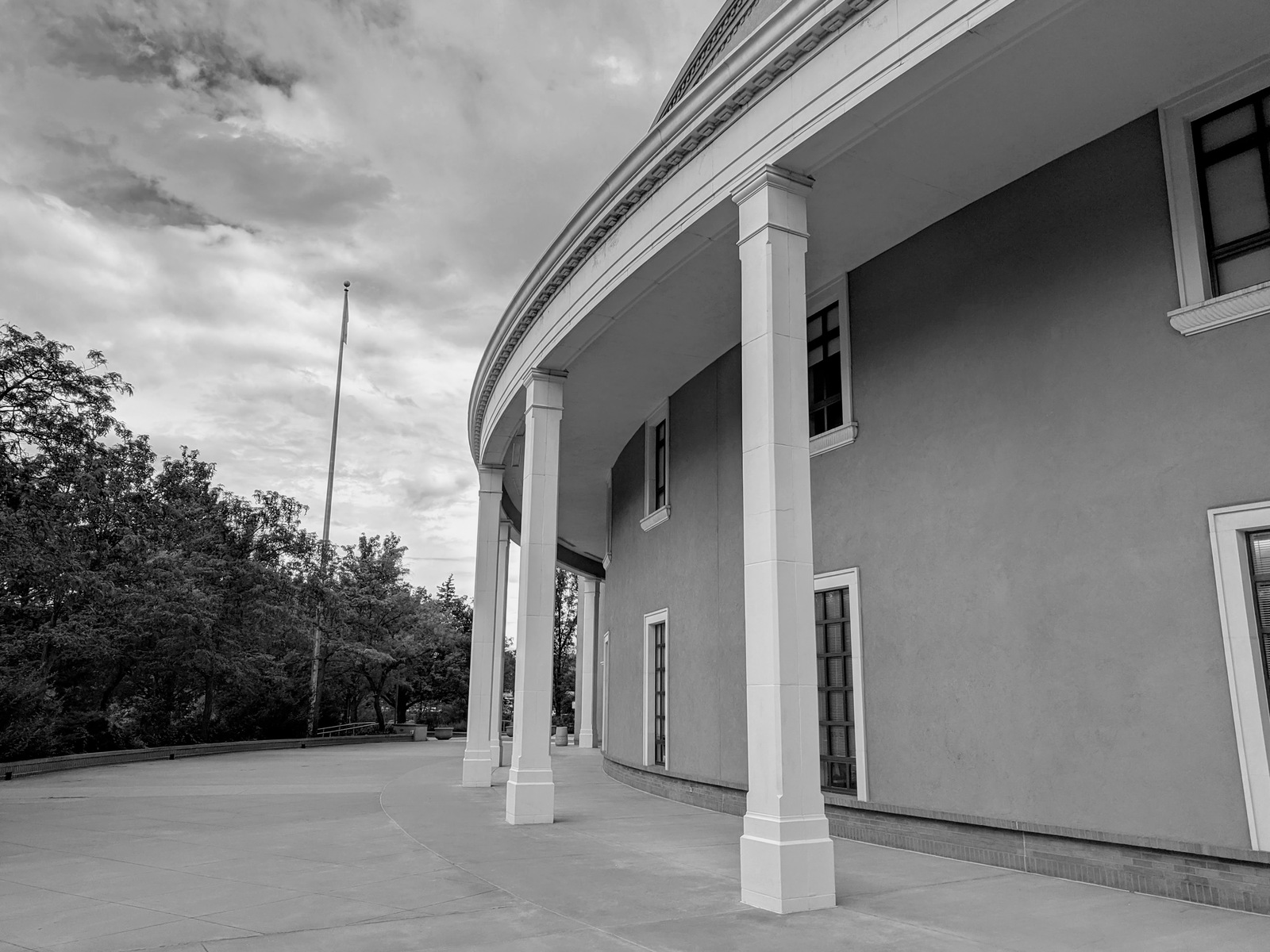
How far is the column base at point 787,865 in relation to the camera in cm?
625

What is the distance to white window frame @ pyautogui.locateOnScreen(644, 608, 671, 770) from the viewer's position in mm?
14867

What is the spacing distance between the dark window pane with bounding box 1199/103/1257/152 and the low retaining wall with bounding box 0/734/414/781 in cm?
2424

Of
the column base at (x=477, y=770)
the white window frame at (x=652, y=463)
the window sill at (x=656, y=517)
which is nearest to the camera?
the window sill at (x=656, y=517)

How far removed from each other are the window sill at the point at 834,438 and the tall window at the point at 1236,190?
4.10 metres

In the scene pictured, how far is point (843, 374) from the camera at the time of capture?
10.8 metres

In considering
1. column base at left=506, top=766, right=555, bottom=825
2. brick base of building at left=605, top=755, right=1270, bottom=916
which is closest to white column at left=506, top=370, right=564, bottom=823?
column base at left=506, top=766, right=555, bottom=825

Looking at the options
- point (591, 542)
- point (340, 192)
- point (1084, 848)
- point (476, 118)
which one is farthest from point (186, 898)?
point (591, 542)

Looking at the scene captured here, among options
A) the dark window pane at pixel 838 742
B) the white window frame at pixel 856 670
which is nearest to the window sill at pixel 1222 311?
the white window frame at pixel 856 670

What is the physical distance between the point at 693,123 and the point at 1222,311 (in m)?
5.07

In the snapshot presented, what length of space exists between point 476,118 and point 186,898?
13048 millimetres

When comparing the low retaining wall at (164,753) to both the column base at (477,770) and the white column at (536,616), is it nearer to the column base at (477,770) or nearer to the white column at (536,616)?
the column base at (477,770)

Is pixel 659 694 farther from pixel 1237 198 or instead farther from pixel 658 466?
pixel 1237 198

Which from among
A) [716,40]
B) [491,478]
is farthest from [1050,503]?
[491,478]

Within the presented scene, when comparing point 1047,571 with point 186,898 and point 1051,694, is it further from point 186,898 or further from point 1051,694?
point 186,898
